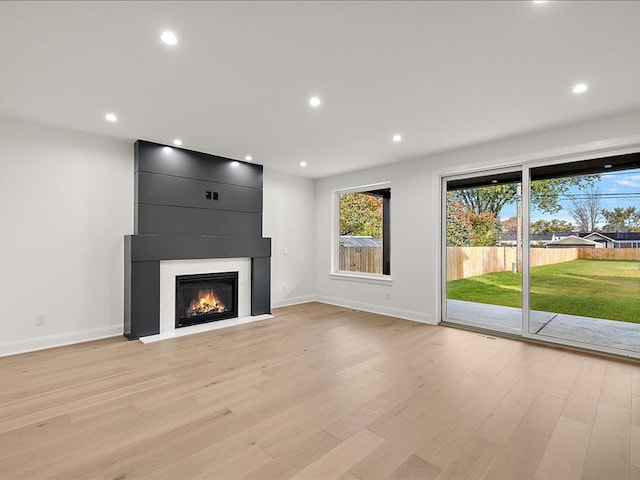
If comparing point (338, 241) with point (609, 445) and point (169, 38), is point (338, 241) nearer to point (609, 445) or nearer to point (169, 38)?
point (169, 38)

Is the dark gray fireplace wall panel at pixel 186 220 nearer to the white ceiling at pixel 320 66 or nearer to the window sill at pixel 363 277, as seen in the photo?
the white ceiling at pixel 320 66

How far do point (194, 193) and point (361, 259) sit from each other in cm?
330

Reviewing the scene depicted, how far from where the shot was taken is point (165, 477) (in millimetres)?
1808

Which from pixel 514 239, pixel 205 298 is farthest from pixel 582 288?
pixel 205 298

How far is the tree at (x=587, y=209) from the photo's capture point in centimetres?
396

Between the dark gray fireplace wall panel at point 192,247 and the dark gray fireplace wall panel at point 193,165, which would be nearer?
the dark gray fireplace wall panel at point 192,247

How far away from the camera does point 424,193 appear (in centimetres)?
529

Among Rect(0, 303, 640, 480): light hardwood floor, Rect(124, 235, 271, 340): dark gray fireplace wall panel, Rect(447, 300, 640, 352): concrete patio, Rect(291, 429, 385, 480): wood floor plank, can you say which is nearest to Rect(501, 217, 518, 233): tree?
Rect(447, 300, 640, 352): concrete patio

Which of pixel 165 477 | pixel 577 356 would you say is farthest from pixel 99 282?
pixel 577 356

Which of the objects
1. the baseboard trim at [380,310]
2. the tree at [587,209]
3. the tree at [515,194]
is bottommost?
the baseboard trim at [380,310]

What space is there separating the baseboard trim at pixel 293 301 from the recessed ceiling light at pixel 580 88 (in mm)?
5262

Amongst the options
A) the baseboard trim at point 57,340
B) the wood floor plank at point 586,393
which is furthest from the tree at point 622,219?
the baseboard trim at point 57,340

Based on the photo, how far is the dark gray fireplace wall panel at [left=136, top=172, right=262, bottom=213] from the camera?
457cm

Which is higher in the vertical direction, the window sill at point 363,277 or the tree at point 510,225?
the tree at point 510,225
